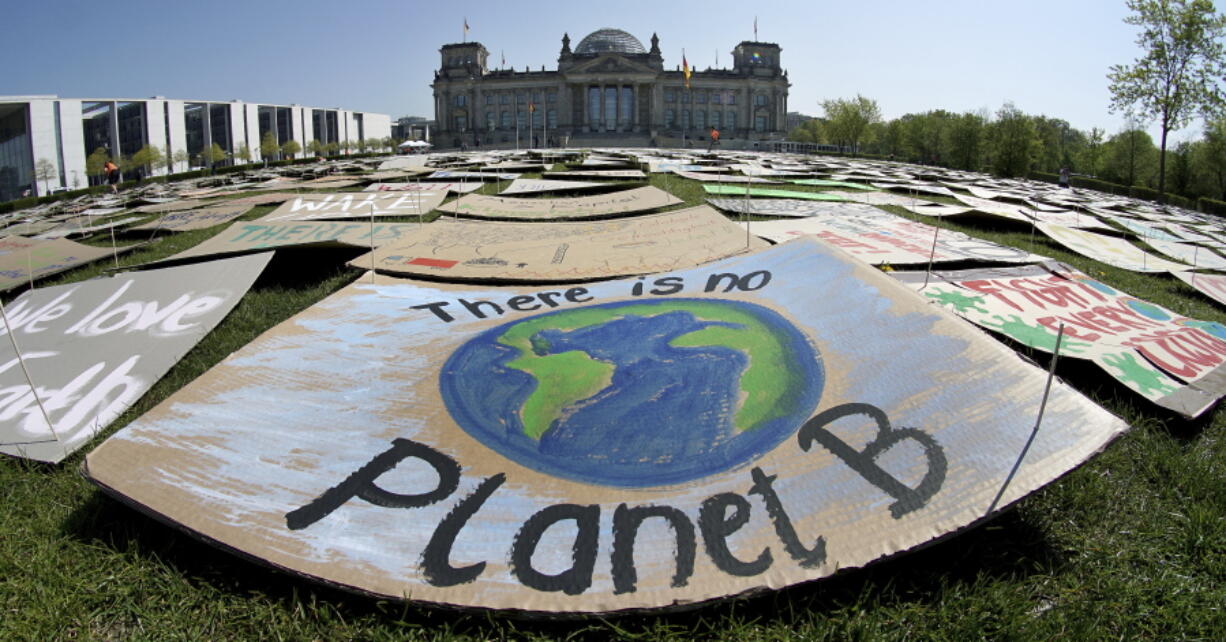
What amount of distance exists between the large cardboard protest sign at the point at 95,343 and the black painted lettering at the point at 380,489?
5.75 feet

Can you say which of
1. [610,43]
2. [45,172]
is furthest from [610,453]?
A: [610,43]

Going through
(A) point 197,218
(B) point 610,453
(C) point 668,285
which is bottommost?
(B) point 610,453

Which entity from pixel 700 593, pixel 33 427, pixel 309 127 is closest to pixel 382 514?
pixel 700 593

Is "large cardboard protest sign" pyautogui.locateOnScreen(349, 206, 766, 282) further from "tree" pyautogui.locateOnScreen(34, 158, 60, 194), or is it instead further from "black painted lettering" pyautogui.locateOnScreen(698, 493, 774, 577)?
"tree" pyautogui.locateOnScreen(34, 158, 60, 194)

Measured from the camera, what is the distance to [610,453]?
2.29 m

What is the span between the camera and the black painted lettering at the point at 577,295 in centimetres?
397

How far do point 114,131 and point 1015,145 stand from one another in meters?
77.6

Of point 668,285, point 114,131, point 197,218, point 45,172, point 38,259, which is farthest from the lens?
point 114,131

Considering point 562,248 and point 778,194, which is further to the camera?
point 778,194

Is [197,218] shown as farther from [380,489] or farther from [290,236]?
A: [380,489]

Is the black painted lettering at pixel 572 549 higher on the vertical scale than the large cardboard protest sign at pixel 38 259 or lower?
lower

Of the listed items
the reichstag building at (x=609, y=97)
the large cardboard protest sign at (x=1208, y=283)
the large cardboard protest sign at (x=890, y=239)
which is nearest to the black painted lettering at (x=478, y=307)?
the large cardboard protest sign at (x=890, y=239)

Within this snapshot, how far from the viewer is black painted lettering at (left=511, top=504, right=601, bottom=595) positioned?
185cm

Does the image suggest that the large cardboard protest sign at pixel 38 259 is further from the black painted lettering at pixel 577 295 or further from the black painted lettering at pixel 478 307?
the black painted lettering at pixel 577 295
